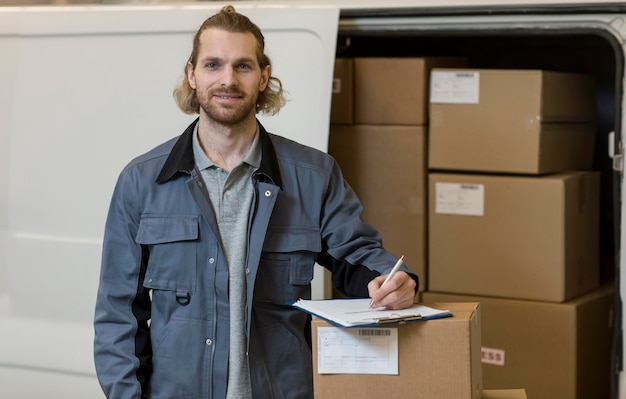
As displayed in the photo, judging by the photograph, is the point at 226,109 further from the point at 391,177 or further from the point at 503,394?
the point at 391,177

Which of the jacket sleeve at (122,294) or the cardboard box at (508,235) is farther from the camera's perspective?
the cardboard box at (508,235)

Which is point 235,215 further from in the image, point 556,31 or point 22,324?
point 22,324

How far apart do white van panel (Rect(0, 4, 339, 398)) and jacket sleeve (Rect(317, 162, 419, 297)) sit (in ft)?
1.92

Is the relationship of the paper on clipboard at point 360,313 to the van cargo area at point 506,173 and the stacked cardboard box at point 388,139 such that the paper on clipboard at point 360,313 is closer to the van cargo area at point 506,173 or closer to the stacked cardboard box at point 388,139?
the van cargo area at point 506,173

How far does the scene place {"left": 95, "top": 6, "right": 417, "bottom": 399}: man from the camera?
224cm

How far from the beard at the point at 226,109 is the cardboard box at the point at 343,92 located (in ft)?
3.43

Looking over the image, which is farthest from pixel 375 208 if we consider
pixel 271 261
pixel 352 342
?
pixel 352 342

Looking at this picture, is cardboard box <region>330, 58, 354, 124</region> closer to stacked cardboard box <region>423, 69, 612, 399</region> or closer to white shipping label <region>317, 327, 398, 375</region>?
stacked cardboard box <region>423, 69, 612, 399</region>

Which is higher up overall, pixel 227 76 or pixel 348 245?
pixel 227 76

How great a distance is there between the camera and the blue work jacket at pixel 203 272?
2248 millimetres

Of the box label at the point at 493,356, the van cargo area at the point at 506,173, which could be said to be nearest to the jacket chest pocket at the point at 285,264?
the van cargo area at the point at 506,173

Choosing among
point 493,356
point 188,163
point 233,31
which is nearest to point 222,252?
point 188,163

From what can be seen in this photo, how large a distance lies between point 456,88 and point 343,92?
37 cm

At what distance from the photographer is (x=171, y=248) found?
228 cm
